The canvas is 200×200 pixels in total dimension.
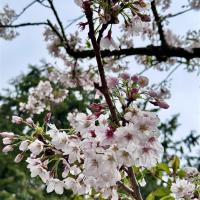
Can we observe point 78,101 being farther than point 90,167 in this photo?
Yes

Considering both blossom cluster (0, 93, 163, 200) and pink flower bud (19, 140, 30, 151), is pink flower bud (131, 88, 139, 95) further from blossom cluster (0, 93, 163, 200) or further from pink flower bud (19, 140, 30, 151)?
pink flower bud (19, 140, 30, 151)

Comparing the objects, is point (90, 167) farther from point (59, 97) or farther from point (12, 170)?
point (12, 170)

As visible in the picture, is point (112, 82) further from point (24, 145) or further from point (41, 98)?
point (41, 98)

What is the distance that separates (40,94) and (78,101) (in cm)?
1708

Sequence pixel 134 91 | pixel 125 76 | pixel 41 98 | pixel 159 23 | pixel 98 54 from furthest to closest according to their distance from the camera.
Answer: pixel 41 98 → pixel 159 23 → pixel 125 76 → pixel 134 91 → pixel 98 54

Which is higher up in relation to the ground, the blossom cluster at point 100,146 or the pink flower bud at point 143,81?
the pink flower bud at point 143,81

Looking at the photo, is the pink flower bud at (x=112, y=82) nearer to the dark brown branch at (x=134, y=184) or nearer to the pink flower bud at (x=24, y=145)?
the dark brown branch at (x=134, y=184)

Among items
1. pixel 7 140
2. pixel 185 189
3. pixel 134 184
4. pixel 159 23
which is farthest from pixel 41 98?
pixel 134 184

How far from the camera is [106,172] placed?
65.8 inches

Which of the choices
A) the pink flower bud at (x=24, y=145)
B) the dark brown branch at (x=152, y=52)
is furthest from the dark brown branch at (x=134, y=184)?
the dark brown branch at (x=152, y=52)

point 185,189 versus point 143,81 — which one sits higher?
point 143,81

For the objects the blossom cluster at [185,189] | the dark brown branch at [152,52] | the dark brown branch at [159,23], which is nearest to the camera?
the blossom cluster at [185,189]

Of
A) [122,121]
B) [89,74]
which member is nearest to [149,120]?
[122,121]

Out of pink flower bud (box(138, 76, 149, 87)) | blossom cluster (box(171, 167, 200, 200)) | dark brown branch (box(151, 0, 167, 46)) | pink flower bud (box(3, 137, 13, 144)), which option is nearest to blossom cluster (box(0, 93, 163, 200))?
pink flower bud (box(3, 137, 13, 144))
